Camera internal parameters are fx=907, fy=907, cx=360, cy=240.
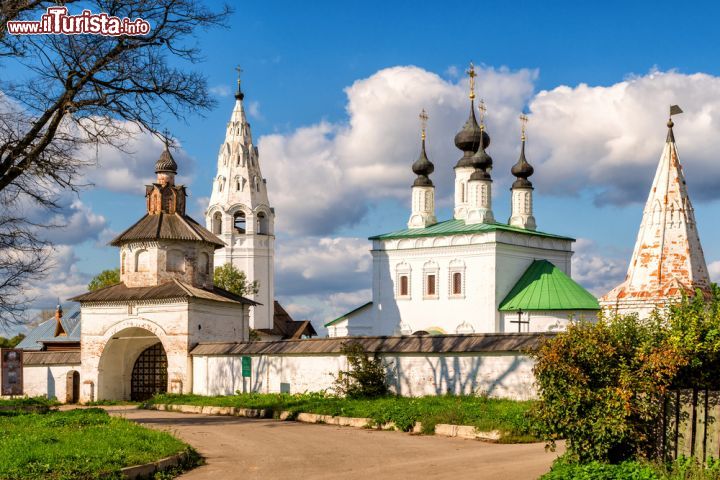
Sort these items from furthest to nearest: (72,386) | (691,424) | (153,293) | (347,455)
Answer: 1. (72,386)
2. (153,293)
3. (347,455)
4. (691,424)

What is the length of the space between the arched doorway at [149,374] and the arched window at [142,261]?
102 inches

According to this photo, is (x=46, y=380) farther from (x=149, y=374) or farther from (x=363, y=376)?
(x=363, y=376)

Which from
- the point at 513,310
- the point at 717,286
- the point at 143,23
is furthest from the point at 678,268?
the point at 513,310

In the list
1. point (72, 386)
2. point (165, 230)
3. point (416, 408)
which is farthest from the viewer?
point (72, 386)

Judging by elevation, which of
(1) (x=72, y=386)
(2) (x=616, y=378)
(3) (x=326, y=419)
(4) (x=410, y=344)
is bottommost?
(1) (x=72, y=386)

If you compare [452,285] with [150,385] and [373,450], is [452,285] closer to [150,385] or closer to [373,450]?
[150,385]

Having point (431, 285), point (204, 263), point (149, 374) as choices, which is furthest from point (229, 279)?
point (149, 374)

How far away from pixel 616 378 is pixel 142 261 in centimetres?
2258

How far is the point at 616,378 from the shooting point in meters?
10.2

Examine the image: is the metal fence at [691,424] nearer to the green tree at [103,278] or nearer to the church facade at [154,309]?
the church facade at [154,309]

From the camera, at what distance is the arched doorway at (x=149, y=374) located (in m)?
30.4

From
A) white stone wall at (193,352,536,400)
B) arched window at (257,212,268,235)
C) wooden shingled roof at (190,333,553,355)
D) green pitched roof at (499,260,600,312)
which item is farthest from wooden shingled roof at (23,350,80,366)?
arched window at (257,212,268,235)

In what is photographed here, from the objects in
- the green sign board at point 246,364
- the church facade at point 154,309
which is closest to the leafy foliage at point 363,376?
the green sign board at point 246,364

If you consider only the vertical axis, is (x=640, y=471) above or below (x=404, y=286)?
below
